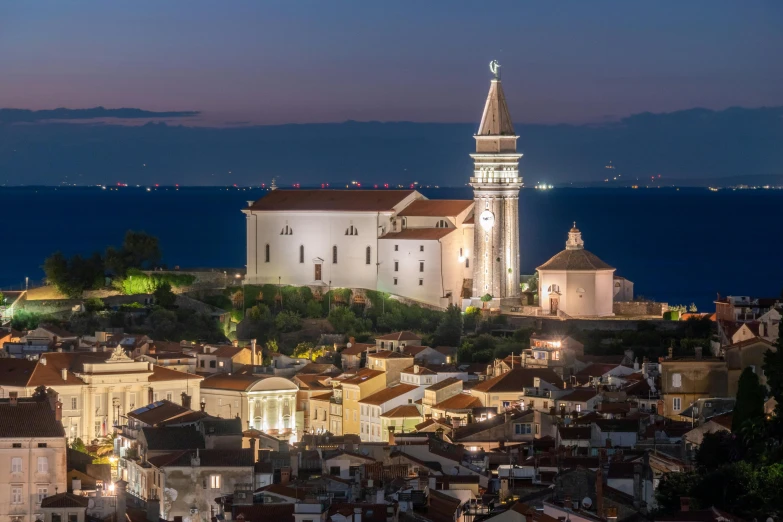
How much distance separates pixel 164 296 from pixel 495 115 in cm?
1294

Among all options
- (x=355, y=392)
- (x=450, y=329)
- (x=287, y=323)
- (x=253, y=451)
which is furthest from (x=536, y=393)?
(x=287, y=323)

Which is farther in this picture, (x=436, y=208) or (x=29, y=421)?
(x=436, y=208)

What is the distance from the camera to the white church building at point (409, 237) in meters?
64.8

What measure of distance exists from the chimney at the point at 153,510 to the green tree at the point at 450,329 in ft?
90.3

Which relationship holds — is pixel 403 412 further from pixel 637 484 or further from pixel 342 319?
pixel 637 484

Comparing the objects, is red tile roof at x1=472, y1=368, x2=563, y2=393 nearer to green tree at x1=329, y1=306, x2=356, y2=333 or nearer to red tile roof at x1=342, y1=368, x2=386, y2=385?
red tile roof at x1=342, y1=368, x2=386, y2=385

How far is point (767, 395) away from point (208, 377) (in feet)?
68.4

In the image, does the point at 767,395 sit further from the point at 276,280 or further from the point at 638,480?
the point at 276,280

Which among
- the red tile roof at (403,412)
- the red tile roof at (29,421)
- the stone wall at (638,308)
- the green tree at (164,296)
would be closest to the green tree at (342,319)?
the green tree at (164,296)

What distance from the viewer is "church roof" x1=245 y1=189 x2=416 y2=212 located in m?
68.8

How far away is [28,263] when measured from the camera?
121 metres

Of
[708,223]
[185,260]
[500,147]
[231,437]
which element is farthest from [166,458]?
[708,223]

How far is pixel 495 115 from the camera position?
6525 cm

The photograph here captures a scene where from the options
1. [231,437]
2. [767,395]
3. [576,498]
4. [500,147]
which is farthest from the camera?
[500,147]
